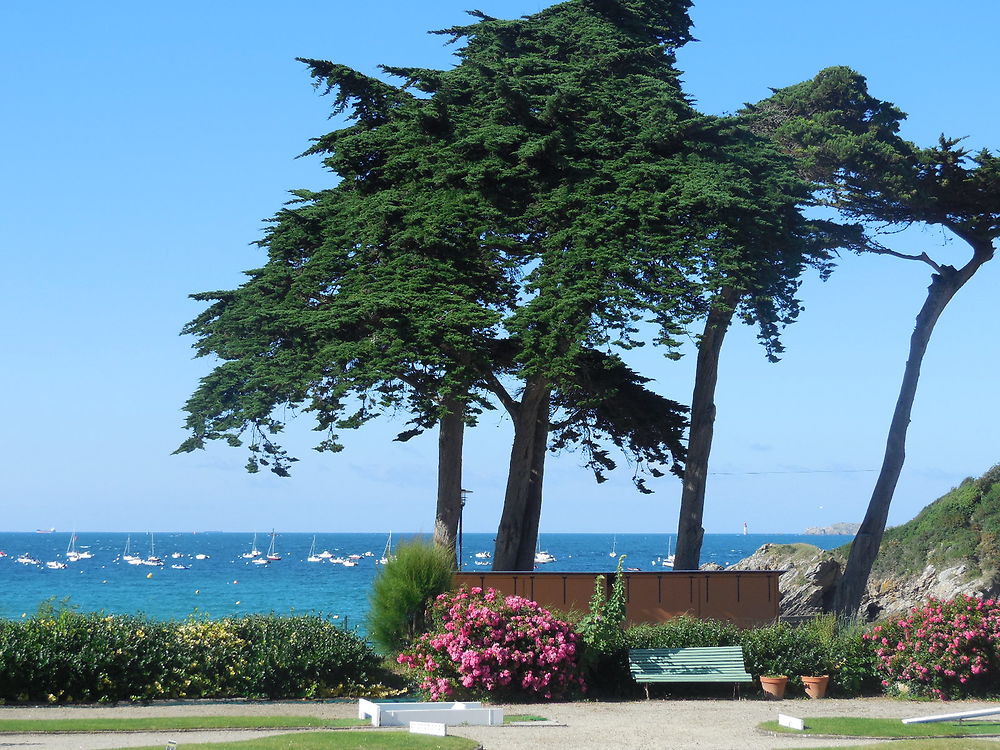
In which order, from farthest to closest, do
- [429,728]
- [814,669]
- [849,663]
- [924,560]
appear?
1. [924,560]
2. [849,663]
3. [814,669]
4. [429,728]

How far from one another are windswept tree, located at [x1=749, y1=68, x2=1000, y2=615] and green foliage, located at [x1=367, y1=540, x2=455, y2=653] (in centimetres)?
1156

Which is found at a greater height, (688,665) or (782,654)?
(782,654)

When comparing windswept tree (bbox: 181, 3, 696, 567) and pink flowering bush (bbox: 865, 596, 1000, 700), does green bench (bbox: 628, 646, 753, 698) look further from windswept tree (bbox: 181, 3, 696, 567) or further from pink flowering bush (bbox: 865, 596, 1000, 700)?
windswept tree (bbox: 181, 3, 696, 567)

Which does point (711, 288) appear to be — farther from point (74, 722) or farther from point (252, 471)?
point (74, 722)

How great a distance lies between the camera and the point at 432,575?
21.1 meters

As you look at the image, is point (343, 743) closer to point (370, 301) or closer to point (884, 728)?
point (884, 728)

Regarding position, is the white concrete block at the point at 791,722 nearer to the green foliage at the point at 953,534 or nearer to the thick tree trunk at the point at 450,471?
the thick tree trunk at the point at 450,471

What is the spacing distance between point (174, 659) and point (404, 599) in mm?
4416

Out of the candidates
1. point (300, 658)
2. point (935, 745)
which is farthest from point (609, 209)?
point (935, 745)

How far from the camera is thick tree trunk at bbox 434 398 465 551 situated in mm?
27703

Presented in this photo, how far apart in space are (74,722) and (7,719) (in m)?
1.10

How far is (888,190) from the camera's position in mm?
28078

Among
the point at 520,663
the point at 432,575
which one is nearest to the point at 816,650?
the point at 520,663

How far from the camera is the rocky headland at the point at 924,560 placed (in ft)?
136
